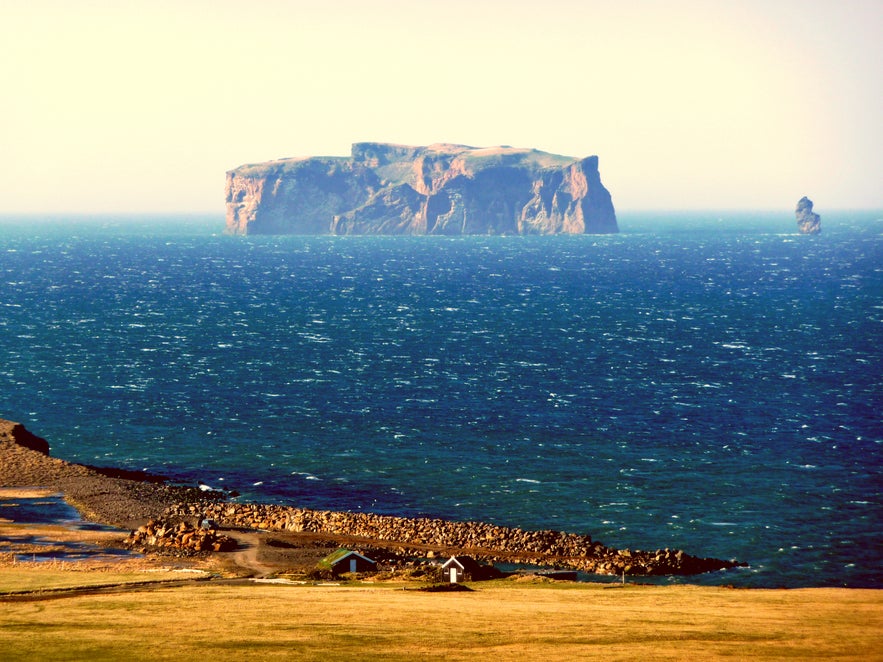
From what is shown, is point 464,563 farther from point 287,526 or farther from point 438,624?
point 287,526

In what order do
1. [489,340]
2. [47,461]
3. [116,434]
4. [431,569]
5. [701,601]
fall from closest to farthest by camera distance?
[701,601]
[431,569]
[47,461]
[116,434]
[489,340]

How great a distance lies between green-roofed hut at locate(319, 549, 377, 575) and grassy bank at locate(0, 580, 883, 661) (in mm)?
8949

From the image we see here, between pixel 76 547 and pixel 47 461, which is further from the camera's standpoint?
pixel 47 461

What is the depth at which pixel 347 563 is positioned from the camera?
→ 59.5 m

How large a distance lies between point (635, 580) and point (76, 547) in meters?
32.7

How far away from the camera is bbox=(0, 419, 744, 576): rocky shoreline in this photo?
6234cm

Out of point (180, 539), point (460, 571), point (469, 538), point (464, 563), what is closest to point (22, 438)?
point (180, 539)

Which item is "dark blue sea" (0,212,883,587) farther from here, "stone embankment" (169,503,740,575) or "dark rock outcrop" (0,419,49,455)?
"stone embankment" (169,503,740,575)

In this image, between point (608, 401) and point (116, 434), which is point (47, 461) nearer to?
point (116, 434)

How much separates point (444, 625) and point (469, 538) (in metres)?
25.4

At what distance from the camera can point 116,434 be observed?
9175 cm

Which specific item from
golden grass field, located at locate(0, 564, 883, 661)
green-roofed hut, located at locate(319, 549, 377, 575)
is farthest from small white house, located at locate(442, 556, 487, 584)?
golden grass field, located at locate(0, 564, 883, 661)

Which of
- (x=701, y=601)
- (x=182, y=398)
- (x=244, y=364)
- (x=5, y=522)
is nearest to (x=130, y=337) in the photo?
(x=244, y=364)

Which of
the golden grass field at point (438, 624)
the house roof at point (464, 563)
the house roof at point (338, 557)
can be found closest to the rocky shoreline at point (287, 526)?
the house roof at point (338, 557)
